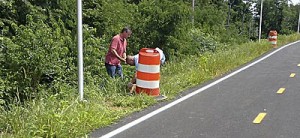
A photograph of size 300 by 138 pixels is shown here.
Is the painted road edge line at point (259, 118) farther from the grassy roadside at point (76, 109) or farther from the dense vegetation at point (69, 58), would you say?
the dense vegetation at point (69, 58)

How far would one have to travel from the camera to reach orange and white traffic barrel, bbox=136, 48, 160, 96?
30.4 feet

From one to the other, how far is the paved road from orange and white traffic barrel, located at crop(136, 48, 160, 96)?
777 mm

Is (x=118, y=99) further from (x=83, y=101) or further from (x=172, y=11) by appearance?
(x=172, y=11)

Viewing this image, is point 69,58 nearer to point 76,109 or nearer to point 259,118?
point 76,109

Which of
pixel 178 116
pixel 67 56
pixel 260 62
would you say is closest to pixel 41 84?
pixel 67 56

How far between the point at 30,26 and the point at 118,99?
2.89 m

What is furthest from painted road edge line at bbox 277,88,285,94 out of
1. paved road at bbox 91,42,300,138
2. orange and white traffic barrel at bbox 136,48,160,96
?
orange and white traffic barrel at bbox 136,48,160,96

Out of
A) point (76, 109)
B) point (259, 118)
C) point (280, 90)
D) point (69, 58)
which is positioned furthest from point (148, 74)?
point (280, 90)

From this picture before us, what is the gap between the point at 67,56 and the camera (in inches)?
420

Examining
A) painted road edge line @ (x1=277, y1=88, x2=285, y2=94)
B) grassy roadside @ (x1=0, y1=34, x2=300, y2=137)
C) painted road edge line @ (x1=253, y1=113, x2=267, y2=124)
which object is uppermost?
grassy roadside @ (x1=0, y1=34, x2=300, y2=137)

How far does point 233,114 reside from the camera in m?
7.99

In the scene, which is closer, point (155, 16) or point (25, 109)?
point (25, 109)

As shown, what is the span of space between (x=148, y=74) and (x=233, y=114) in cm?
222

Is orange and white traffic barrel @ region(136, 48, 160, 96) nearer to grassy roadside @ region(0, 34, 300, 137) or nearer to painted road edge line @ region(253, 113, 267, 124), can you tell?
grassy roadside @ region(0, 34, 300, 137)
